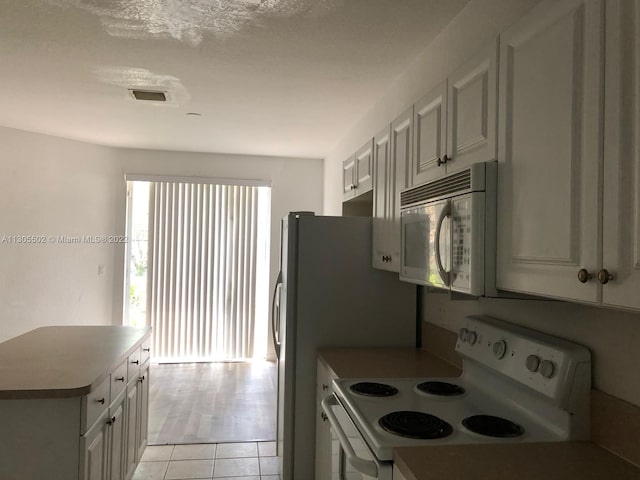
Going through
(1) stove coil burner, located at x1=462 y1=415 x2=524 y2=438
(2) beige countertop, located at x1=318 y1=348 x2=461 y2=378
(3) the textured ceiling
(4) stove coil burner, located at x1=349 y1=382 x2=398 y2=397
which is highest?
(3) the textured ceiling

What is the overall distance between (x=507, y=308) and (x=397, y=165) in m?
0.85

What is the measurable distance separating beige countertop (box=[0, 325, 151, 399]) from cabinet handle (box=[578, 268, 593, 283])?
168 cm

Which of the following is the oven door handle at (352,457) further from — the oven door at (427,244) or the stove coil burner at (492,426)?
the oven door at (427,244)

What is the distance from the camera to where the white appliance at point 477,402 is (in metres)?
1.42

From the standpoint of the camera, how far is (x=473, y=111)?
1.56m

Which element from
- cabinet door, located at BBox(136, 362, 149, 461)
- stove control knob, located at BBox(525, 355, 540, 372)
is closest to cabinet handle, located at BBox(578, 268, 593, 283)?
stove control knob, located at BBox(525, 355, 540, 372)

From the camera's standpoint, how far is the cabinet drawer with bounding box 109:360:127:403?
2172mm

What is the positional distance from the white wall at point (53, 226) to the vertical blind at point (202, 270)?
1.75 ft

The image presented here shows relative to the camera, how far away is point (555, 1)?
3.84 ft

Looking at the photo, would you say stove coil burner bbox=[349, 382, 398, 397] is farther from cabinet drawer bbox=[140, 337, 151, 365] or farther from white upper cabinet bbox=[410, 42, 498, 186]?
cabinet drawer bbox=[140, 337, 151, 365]

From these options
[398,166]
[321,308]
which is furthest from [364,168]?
[321,308]

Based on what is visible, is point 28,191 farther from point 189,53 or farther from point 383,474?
point 383,474

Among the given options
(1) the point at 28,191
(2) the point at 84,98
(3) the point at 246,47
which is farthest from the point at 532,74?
(1) the point at 28,191

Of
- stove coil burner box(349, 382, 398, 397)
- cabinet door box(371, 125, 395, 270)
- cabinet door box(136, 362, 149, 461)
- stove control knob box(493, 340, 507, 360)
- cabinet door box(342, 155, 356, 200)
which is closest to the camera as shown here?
stove control knob box(493, 340, 507, 360)
